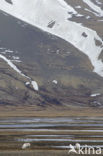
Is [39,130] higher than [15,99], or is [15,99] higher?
[39,130]

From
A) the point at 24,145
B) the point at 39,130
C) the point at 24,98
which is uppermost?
the point at 24,145

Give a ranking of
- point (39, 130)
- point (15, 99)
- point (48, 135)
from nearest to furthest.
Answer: point (48, 135) < point (39, 130) < point (15, 99)

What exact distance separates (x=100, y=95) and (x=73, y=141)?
122359mm

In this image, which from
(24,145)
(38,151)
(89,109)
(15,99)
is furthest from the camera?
(15,99)

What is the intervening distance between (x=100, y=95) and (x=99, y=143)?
125492mm

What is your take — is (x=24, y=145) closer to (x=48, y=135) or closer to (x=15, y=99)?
(x=48, y=135)

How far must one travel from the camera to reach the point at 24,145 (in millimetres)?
67312

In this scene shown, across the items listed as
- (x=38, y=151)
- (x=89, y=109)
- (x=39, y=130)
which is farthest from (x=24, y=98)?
(x=38, y=151)

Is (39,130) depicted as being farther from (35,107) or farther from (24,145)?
(35,107)

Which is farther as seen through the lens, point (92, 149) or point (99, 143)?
point (99, 143)

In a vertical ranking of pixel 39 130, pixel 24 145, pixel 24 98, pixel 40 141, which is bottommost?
pixel 24 98

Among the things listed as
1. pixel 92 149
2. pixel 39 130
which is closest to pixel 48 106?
pixel 39 130

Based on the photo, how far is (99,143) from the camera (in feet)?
240

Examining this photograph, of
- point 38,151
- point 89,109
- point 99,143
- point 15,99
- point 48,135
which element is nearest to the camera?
point 38,151
